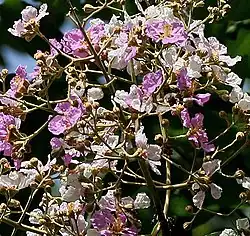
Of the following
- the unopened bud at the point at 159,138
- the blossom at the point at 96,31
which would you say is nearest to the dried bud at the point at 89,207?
the unopened bud at the point at 159,138

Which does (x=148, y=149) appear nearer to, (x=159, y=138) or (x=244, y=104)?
(x=159, y=138)

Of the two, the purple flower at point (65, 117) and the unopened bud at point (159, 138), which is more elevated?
the purple flower at point (65, 117)

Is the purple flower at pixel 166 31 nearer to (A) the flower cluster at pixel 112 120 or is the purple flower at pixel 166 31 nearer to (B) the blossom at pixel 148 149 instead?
(A) the flower cluster at pixel 112 120

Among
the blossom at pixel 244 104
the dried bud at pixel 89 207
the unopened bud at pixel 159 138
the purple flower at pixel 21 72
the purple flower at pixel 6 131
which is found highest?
the purple flower at pixel 21 72

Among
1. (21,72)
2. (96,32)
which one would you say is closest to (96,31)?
(96,32)

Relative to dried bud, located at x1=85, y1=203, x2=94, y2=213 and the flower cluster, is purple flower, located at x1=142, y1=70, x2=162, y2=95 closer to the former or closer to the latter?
the flower cluster
